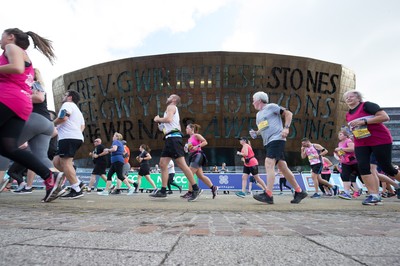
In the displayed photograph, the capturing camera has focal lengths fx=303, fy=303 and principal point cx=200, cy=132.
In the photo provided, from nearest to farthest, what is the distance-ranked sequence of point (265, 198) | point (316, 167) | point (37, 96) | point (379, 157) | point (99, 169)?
point (37, 96) < point (379, 157) < point (265, 198) < point (316, 167) < point (99, 169)

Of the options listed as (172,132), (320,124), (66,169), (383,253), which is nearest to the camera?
(383,253)

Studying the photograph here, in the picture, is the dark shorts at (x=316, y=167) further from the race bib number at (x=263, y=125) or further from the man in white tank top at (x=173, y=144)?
the man in white tank top at (x=173, y=144)

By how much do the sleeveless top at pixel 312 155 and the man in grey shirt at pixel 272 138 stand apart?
149 inches

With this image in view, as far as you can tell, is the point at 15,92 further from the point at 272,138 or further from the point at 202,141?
the point at 202,141

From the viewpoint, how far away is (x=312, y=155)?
29.6 feet

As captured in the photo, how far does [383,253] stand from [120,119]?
3033 centimetres

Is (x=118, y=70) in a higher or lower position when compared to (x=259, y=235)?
higher

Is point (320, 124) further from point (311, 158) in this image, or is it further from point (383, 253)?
point (383, 253)

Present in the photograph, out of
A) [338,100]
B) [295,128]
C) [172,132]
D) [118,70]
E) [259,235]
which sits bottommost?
[259,235]

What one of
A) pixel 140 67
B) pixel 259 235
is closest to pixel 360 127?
pixel 259 235

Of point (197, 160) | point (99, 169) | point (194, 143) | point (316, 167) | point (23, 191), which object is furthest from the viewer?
point (99, 169)

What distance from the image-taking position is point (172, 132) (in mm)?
5922

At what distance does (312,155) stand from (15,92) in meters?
7.95

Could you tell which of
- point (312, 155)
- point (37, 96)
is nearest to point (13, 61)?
point (37, 96)
